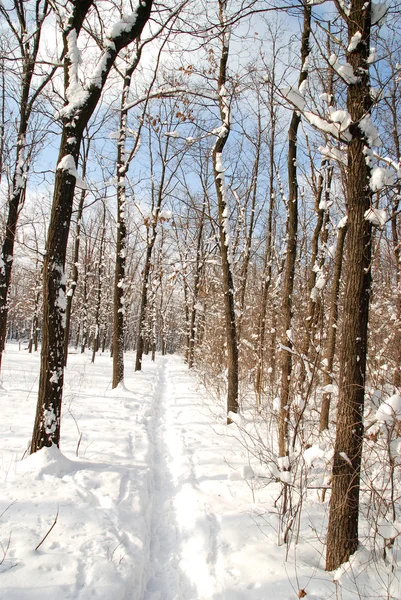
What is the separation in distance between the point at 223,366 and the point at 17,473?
986 cm

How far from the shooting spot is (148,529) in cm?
373

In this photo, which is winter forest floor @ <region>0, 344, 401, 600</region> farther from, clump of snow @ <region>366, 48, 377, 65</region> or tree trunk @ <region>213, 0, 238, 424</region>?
clump of snow @ <region>366, 48, 377, 65</region>

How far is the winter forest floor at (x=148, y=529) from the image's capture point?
2.77 m

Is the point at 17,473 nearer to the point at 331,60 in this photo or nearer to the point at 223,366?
the point at 331,60

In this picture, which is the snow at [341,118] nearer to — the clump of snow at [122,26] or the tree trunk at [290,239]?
the tree trunk at [290,239]

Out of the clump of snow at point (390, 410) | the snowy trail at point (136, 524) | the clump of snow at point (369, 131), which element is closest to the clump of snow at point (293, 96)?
the clump of snow at point (369, 131)

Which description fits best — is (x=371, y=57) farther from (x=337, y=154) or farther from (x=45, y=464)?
(x=45, y=464)

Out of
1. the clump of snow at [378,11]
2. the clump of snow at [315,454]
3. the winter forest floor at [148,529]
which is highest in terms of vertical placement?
the clump of snow at [378,11]

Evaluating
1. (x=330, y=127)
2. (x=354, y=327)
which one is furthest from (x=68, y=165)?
(x=354, y=327)

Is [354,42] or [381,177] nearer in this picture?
[381,177]

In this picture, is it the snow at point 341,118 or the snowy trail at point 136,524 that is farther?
the snow at point 341,118

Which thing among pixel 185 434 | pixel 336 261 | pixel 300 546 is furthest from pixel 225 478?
pixel 336 261

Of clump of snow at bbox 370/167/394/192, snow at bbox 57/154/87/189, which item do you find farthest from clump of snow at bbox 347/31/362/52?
snow at bbox 57/154/87/189

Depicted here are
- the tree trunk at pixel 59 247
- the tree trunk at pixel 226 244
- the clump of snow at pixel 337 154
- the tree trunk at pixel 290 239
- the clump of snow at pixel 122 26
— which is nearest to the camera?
the clump of snow at pixel 337 154
